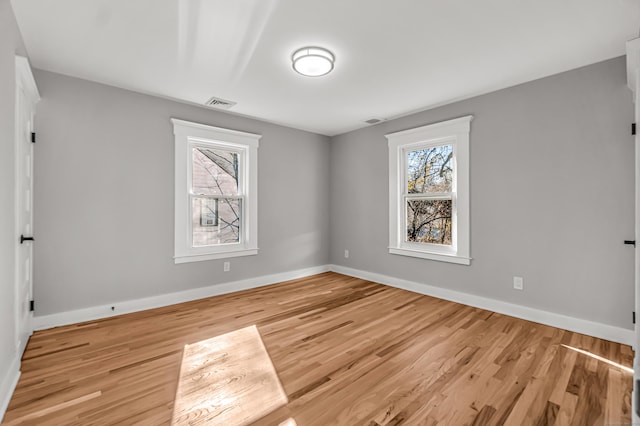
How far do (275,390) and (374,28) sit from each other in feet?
8.66

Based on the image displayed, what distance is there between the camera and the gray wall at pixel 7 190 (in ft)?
5.85

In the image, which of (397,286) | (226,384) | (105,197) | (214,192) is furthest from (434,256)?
(105,197)

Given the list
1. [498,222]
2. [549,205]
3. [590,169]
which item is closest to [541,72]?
[590,169]

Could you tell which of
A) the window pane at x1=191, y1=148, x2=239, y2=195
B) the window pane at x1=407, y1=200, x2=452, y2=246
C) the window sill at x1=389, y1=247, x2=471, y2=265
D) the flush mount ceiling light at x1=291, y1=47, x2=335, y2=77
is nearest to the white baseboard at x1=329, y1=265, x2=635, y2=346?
the window sill at x1=389, y1=247, x2=471, y2=265

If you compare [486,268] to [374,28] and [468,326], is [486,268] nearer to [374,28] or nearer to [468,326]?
[468,326]

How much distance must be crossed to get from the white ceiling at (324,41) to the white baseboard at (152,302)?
7.87 feet

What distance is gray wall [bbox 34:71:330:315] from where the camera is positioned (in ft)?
9.50

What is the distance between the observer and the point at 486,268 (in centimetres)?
345

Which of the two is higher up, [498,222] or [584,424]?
[498,222]

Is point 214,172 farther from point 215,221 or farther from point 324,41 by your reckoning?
point 324,41

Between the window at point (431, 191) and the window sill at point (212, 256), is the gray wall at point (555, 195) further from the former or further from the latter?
the window sill at point (212, 256)

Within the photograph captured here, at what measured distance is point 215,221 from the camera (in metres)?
4.11

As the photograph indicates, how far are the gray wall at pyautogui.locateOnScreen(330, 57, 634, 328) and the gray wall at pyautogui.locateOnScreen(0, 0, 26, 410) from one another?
4047 mm

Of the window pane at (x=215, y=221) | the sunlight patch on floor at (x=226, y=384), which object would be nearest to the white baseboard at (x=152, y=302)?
the window pane at (x=215, y=221)
